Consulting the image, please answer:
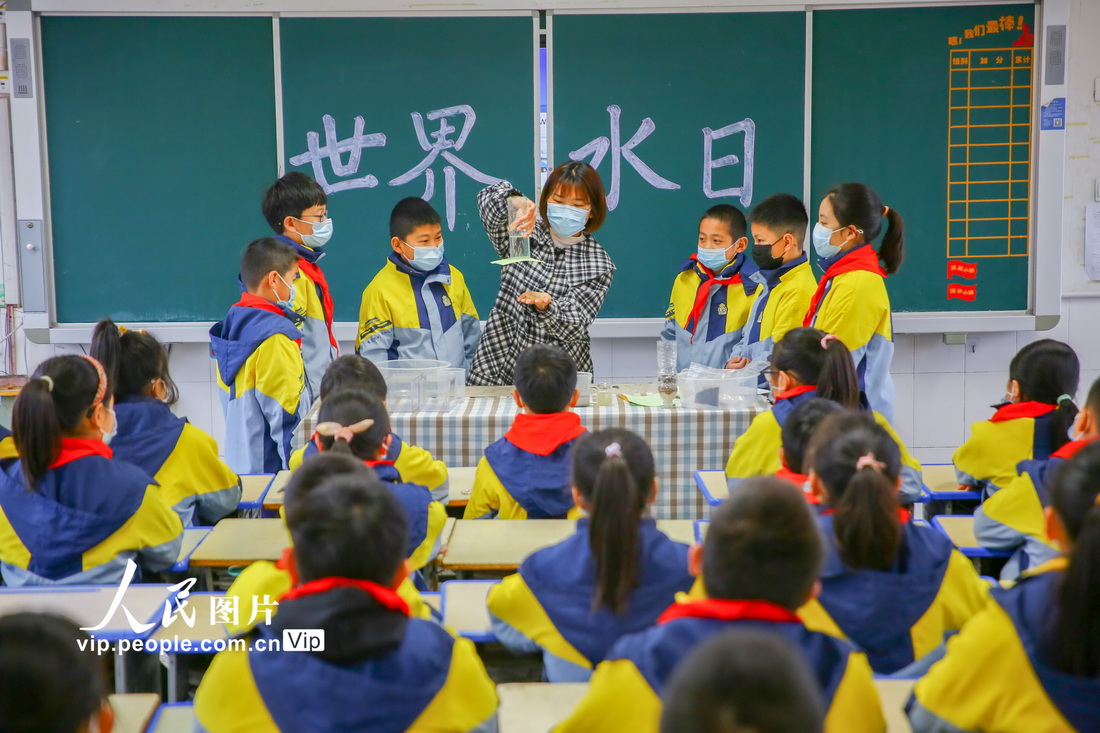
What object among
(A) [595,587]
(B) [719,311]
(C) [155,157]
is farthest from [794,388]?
(C) [155,157]

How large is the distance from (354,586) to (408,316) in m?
2.42

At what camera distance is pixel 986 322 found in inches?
181

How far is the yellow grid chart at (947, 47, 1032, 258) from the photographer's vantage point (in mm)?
4434

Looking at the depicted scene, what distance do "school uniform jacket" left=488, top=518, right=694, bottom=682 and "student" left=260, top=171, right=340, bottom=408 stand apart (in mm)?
1875

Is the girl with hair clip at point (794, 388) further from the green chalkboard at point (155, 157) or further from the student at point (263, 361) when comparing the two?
the green chalkboard at point (155, 157)

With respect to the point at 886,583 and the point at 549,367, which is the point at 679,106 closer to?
the point at 549,367

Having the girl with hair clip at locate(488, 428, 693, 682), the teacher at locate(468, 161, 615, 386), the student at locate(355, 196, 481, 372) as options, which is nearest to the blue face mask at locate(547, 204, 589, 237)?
the teacher at locate(468, 161, 615, 386)

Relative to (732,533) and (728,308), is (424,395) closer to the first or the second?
(728,308)

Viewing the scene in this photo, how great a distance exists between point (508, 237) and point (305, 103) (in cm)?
128

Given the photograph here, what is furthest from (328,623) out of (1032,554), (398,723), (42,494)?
(1032,554)

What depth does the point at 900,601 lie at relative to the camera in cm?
171

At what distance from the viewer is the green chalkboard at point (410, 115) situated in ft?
14.5

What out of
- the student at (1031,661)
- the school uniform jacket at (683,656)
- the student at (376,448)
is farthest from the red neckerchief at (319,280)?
the student at (1031,661)

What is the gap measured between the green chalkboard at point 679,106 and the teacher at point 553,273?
77cm
